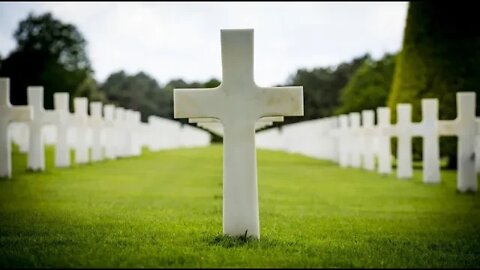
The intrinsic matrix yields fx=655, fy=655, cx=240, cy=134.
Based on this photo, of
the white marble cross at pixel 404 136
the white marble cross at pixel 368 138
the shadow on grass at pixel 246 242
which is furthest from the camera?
the white marble cross at pixel 368 138

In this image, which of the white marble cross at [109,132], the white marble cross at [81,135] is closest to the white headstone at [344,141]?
the white marble cross at [109,132]

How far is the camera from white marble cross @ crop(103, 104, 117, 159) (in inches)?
990

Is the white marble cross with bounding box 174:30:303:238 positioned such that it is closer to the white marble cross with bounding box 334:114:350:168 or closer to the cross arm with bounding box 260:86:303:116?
the cross arm with bounding box 260:86:303:116

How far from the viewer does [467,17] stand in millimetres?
22469

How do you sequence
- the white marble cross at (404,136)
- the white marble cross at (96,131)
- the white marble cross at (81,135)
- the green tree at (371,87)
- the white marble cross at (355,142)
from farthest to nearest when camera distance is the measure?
the green tree at (371,87) → the white marble cross at (96,131) → the white marble cross at (355,142) → the white marble cross at (81,135) → the white marble cross at (404,136)

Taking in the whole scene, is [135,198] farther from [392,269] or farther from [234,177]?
[392,269]

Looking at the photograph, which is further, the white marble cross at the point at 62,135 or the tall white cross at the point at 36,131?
the white marble cross at the point at 62,135

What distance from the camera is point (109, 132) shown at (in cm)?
2533

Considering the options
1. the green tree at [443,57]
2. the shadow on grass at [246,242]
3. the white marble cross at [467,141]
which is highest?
the green tree at [443,57]

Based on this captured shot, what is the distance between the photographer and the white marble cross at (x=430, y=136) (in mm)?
15281

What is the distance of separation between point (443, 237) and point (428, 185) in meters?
8.27

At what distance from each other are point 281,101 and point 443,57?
17899 mm

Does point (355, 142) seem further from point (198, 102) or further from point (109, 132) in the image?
point (198, 102)

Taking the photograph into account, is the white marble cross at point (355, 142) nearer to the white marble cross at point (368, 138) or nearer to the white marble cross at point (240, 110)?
the white marble cross at point (368, 138)
